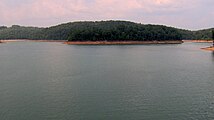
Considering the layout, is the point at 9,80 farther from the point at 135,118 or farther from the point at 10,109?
the point at 135,118

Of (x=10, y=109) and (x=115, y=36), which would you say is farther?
(x=115, y=36)

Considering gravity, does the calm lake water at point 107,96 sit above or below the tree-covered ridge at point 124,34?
below

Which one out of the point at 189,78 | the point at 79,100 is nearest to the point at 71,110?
the point at 79,100

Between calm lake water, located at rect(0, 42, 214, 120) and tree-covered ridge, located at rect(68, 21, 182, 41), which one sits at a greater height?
tree-covered ridge, located at rect(68, 21, 182, 41)

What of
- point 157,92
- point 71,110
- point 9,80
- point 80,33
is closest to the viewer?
point 71,110

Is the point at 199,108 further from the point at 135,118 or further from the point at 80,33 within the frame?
the point at 80,33

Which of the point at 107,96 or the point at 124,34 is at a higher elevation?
the point at 124,34

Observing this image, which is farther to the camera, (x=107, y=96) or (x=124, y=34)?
(x=124, y=34)

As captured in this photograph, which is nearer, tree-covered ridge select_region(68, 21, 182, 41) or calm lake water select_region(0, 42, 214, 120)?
calm lake water select_region(0, 42, 214, 120)

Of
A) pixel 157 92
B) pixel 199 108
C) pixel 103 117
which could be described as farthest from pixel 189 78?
pixel 103 117

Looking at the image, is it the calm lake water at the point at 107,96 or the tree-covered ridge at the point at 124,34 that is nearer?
the calm lake water at the point at 107,96

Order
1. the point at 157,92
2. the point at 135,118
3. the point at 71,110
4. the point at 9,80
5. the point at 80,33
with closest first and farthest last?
the point at 135,118, the point at 71,110, the point at 157,92, the point at 9,80, the point at 80,33

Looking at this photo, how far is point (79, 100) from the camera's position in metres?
26.1

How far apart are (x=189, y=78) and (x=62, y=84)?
16.2 metres
